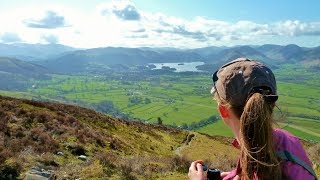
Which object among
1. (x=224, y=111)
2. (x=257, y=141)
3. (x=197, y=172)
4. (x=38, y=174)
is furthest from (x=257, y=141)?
(x=38, y=174)

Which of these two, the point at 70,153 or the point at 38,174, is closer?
the point at 38,174

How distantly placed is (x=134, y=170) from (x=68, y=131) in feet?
28.1

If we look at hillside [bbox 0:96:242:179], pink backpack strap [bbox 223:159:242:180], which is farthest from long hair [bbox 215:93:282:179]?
hillside [bbox 0:96:242:179]

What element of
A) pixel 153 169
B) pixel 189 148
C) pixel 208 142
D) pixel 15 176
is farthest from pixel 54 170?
pixel 208 142

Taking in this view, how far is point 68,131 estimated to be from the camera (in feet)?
68.0

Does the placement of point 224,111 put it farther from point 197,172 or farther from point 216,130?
point 216,130

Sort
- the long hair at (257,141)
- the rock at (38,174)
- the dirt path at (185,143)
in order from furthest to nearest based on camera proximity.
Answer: the dirt path at (185,143) < the rock at (38,174) < the long hair at (257,141)

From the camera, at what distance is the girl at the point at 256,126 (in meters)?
2.18

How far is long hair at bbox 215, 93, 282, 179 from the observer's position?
2.16 m

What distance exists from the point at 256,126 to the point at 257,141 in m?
0.08

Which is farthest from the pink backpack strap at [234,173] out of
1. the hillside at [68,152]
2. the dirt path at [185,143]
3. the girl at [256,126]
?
the dirt path at [185,143]

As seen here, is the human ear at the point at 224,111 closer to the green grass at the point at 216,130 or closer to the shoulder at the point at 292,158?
the shoulder at the point at 292,158

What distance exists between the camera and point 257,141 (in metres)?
2.20

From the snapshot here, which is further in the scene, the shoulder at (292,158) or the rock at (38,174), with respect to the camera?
the rock at (38,174)
